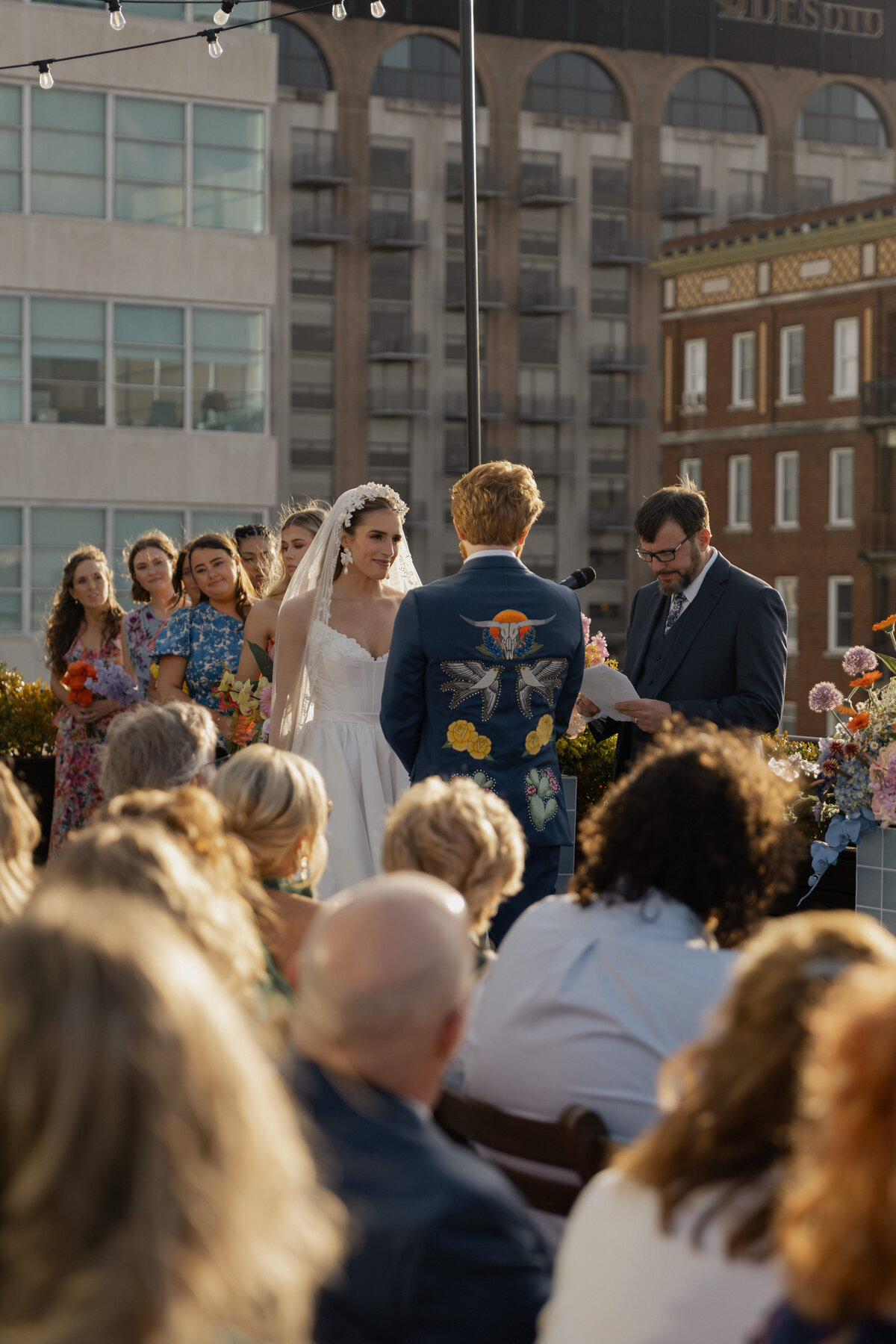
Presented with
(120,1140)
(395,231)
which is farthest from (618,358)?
(120,1140)

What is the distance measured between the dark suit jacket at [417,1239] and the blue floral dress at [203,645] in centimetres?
571

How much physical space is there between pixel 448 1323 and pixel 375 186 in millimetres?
56128

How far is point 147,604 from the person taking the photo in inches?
353

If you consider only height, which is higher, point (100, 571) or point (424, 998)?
point (100, 571)

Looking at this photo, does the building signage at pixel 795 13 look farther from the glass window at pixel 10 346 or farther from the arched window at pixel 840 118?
the glass window at pixel 10 346

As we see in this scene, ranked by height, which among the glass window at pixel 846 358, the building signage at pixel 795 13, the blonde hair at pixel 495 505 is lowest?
the blonde hair at pixel 495 505

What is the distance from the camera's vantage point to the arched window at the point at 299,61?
54.2 m

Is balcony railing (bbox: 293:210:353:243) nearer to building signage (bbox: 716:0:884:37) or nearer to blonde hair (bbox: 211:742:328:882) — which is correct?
building signage (bbox: 716:0:884:37)

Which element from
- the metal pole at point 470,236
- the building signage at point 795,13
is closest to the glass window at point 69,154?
the metal pole at point 470,236

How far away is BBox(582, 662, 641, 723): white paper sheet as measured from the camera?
5.29 m

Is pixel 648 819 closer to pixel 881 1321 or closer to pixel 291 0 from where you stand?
pixel 881 1321

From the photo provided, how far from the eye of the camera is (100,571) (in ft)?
28.7

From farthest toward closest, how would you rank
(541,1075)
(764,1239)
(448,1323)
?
(541,1075) → (448,1323) → (764,1239)

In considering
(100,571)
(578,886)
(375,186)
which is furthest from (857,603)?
(578,886)
